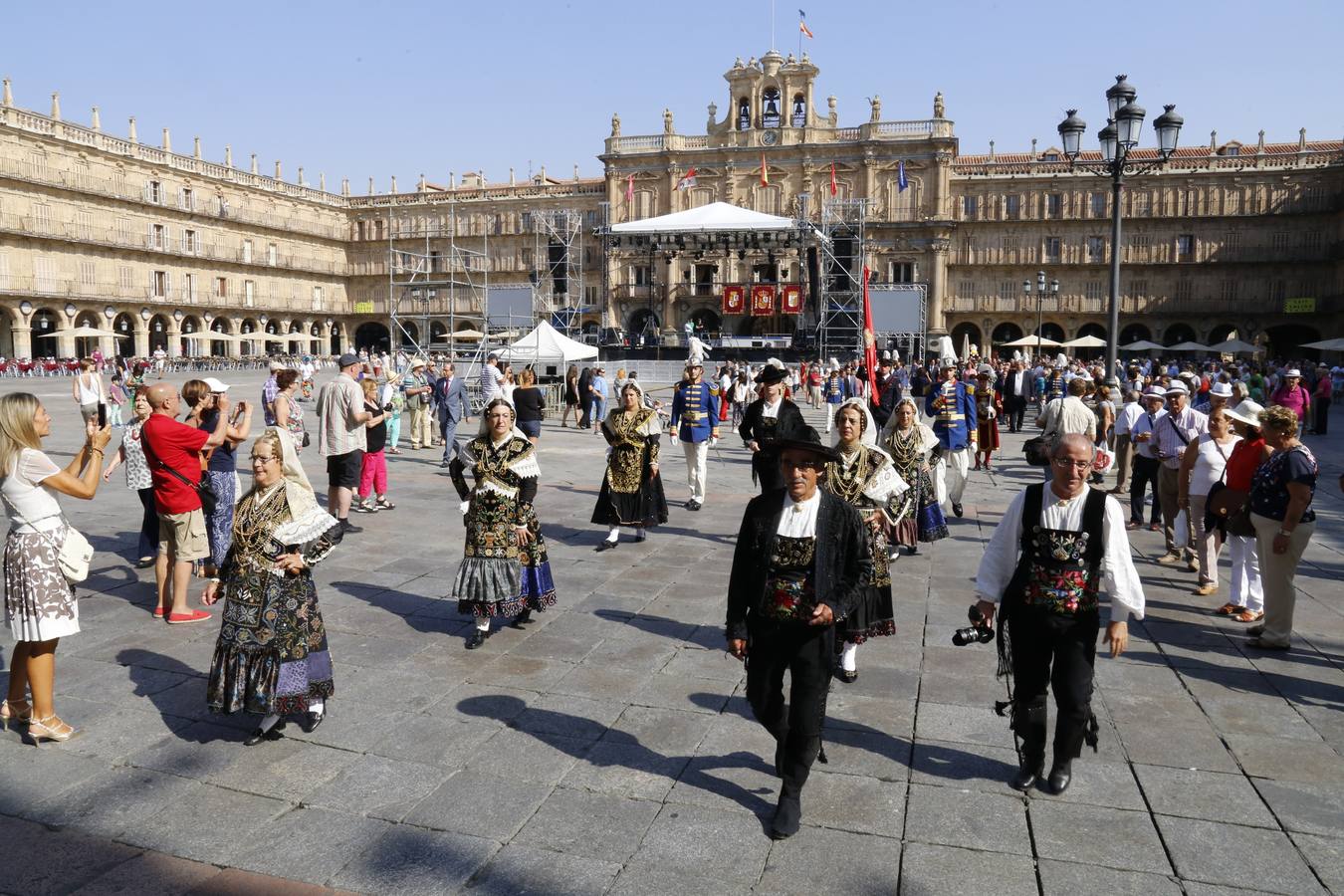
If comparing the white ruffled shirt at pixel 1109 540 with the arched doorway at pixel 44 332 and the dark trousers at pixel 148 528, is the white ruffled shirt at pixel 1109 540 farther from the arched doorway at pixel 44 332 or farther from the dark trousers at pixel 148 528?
the arched doorway at pixel 44 332

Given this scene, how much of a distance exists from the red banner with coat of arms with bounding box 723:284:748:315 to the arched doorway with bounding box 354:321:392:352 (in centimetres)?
2693

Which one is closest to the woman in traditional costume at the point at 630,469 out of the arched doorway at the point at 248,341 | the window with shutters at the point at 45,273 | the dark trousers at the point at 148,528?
the dark trousers at the point at 148,528

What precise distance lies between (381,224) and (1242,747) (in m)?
55.3

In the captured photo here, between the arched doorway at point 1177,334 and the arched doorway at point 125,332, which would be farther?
the arched doorway at point 1177,334

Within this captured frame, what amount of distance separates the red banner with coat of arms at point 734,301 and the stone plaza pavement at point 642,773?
30.4 m

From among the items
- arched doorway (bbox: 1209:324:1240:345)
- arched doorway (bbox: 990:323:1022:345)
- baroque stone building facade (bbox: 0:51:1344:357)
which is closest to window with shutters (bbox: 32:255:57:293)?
baroque stone building facade (bbox: 0:51:1344:357)

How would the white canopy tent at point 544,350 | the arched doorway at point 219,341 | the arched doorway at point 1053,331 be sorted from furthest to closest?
the arched doorway at point 219,341, the arched doorway at point 1053,331, the white canopy tent at point 544,350

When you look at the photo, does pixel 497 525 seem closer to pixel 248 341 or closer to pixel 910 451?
pixel 910 451

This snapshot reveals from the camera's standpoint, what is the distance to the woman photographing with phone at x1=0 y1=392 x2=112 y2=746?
3.66 meters

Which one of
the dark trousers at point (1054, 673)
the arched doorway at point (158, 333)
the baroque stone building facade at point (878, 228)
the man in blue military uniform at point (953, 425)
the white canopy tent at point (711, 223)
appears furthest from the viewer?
the arched doorway at point (158, 333)

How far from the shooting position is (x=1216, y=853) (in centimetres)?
306

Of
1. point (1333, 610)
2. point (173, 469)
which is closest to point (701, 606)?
point (173, 469)

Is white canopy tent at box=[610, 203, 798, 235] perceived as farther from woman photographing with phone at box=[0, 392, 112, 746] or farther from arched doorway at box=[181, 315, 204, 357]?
arched doorway at box=[181, 315, 204, 357]

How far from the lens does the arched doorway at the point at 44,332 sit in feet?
125
